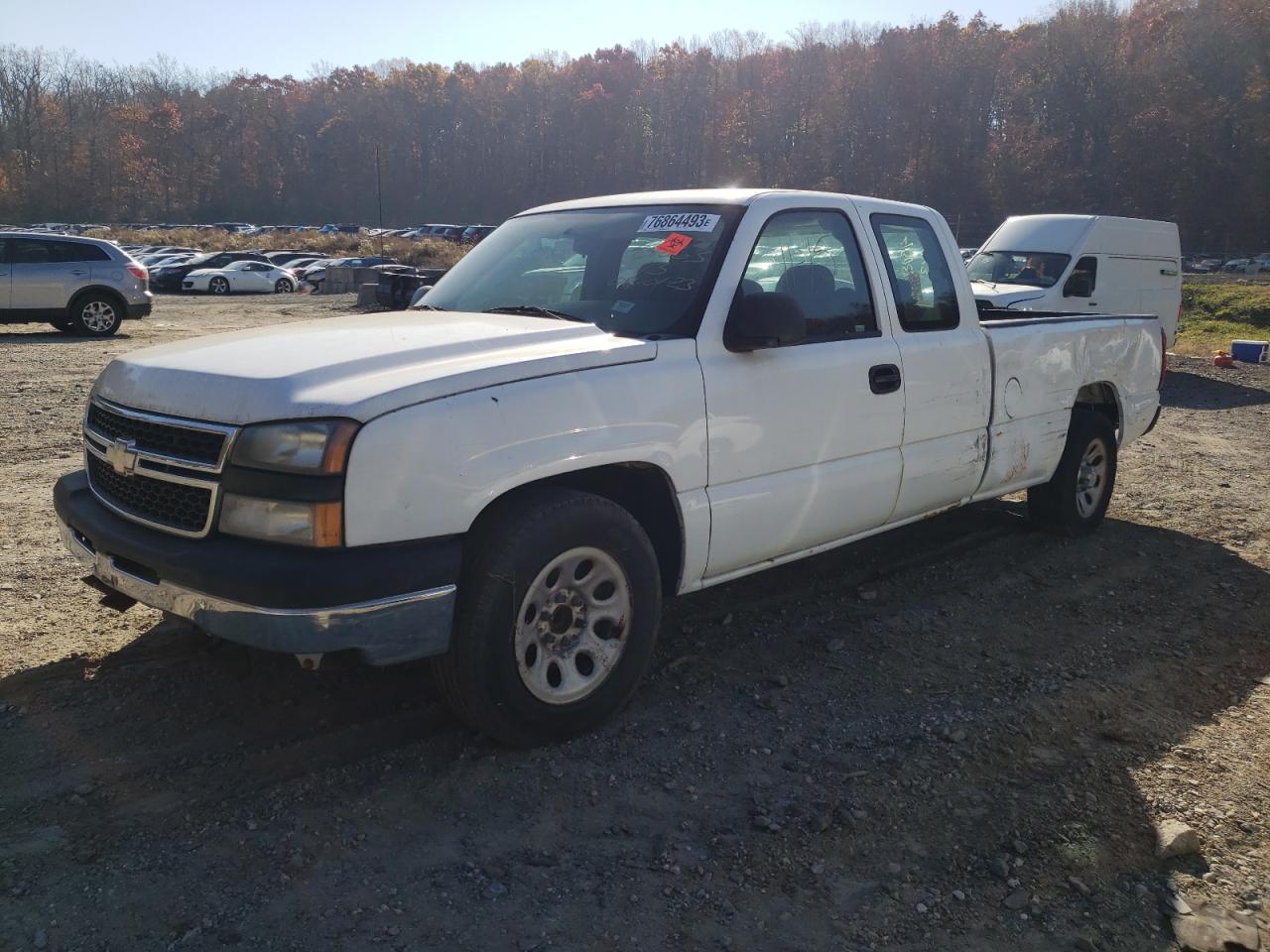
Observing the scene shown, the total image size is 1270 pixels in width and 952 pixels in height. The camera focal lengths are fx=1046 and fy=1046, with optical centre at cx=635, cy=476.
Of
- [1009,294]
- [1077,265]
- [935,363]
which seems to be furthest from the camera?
[1077,265]

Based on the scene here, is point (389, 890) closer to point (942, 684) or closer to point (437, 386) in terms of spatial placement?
point (437, 386)

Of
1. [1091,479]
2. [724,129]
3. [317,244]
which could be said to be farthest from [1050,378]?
[724,129]

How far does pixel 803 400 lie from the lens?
4273mm

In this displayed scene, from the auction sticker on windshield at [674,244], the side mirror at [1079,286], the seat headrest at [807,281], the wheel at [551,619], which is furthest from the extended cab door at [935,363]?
the side mirror at [1079,286]

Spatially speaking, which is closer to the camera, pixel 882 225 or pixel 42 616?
pixel 42 616

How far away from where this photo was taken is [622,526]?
3660 millimetres

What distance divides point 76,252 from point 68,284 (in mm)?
706

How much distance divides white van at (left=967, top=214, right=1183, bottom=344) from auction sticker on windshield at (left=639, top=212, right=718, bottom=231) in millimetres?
10254

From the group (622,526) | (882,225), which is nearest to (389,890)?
(622,526)

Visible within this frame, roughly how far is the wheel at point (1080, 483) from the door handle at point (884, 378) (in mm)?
2085

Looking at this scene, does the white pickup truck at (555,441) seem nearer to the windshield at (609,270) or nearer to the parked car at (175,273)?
the windshield at (609,270)

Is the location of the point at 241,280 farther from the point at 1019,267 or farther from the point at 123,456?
the point at 123,456

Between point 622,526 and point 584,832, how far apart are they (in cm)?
103

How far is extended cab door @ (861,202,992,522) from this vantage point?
4879mm
